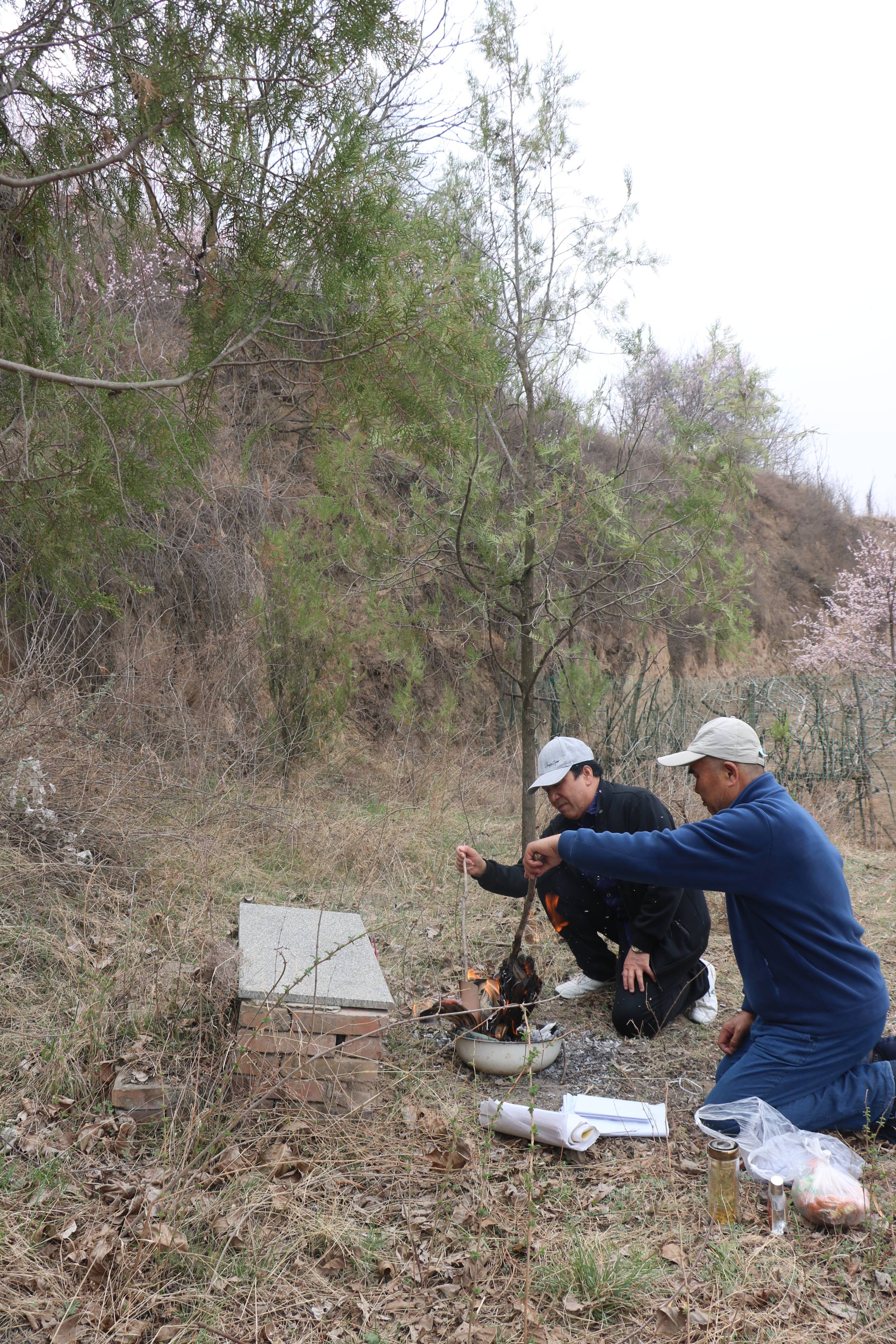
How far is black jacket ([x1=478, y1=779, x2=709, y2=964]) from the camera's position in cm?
400

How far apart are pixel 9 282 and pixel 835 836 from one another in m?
7.60

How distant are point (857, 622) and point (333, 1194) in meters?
18.8

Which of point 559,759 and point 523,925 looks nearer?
point 523,925

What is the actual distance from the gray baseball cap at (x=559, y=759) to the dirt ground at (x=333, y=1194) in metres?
1.09

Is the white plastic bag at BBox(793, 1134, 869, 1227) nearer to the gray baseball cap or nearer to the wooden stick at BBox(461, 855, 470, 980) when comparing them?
the wooden stick at BBox(461, 855, 470, 980)

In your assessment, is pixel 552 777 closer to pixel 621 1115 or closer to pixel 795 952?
pixel 795 952

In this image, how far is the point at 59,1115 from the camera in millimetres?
2832

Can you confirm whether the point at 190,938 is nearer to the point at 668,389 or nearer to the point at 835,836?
the point at 668,389

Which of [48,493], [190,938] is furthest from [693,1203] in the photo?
[48,493]

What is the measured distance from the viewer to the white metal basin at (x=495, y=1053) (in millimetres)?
3412

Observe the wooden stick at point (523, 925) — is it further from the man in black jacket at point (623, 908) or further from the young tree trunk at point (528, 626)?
the young tree trunk at point (528, 626)

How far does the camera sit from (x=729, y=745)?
3285mm

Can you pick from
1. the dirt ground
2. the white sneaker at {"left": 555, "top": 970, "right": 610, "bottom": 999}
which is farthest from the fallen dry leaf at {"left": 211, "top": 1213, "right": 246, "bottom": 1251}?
the white sneaker at {"left": 555, "top": 970, "right": 610, "bottom": 999}

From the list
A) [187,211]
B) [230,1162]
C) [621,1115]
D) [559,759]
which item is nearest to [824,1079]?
[621,1115]
